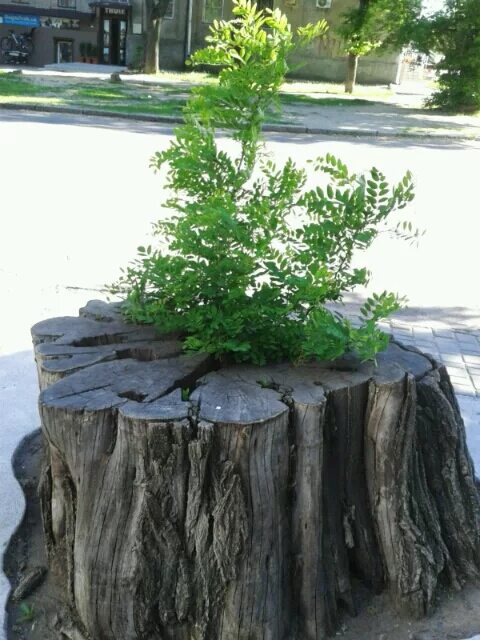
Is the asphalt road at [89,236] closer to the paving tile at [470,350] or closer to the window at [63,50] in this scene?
the paving tile at [470,350]

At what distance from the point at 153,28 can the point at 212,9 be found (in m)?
8.91

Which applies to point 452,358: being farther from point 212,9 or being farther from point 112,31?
point 112,31

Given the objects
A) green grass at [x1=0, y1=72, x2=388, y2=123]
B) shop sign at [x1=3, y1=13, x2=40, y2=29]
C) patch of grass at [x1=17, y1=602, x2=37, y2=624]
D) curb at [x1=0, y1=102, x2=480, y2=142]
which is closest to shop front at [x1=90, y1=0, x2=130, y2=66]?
shop sign at [x1=3, y1=13, x2=40, y2=29]

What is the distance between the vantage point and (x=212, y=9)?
3862 cm

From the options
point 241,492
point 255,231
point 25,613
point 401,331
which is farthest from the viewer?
point 401,331

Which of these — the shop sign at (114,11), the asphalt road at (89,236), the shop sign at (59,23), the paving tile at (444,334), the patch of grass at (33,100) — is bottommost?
the patch of grass at (33,100)

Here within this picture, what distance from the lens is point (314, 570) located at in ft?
8.87

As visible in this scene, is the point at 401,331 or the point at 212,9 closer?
the point at 401,331

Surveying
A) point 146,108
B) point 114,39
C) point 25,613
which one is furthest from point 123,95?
point 25,613

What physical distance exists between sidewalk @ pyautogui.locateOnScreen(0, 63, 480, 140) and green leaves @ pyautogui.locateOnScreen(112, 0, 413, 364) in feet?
36.4

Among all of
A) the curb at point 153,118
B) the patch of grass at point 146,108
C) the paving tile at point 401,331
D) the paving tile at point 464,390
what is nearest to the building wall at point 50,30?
the patch of grass at point 146,108

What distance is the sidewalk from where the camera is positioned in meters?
18.4

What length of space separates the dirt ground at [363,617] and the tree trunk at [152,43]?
30.4 meters

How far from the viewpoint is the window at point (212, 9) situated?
3834 cm
